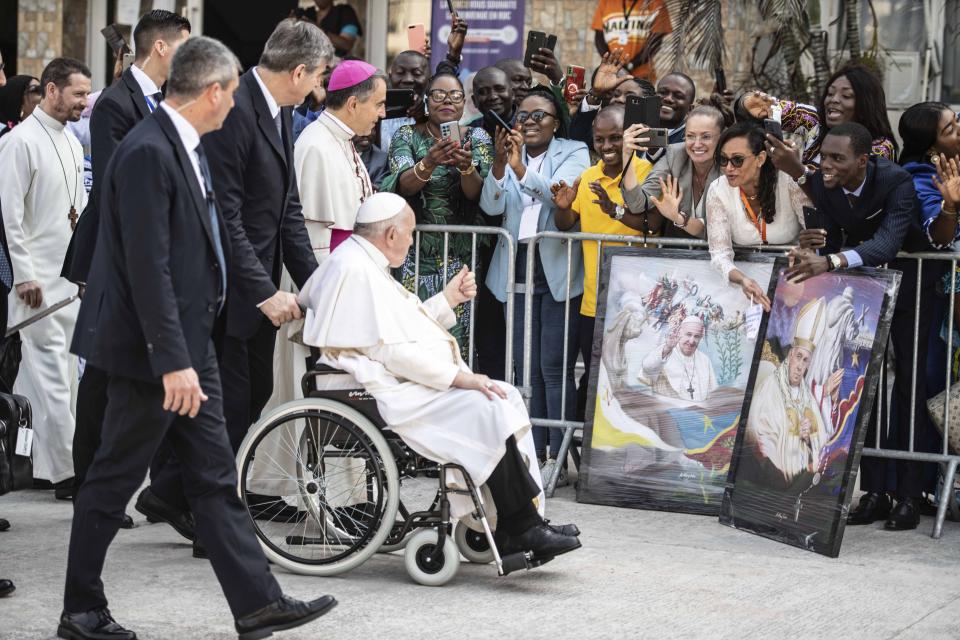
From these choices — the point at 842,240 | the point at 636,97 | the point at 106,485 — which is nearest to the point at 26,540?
the point at 106,485

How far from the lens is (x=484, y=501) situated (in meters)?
5.68

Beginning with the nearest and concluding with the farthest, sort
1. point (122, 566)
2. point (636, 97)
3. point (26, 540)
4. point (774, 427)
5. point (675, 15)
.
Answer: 1. point (122, 566)
2. point (26, 540)
3. point (774, 427)
4. point (636, 97)
5. point (675, 15)

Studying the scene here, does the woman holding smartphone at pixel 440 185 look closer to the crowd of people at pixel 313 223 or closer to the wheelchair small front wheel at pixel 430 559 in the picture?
the crowd of people at pixel 313 223

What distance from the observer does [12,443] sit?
5.54 meters

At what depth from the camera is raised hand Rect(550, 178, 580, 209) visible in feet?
24.5

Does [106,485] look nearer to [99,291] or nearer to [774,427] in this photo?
[99,291]

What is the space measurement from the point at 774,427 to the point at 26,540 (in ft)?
11.1

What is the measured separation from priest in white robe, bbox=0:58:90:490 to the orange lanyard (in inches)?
134

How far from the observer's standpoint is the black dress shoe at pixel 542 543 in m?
5.64

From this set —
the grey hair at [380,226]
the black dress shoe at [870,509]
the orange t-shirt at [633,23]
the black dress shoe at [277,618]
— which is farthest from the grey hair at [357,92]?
the orange t-shirt at [633,23]

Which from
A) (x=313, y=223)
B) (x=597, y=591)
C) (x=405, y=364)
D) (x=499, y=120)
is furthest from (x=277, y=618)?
(x=499, y=120)

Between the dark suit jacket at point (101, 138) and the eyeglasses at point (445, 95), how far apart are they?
2121mm

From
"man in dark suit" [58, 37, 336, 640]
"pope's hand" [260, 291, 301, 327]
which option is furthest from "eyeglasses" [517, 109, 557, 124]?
"man in dark suit" [58, 37, 336, 640]

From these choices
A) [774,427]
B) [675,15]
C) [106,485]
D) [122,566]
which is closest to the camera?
[106,485]
